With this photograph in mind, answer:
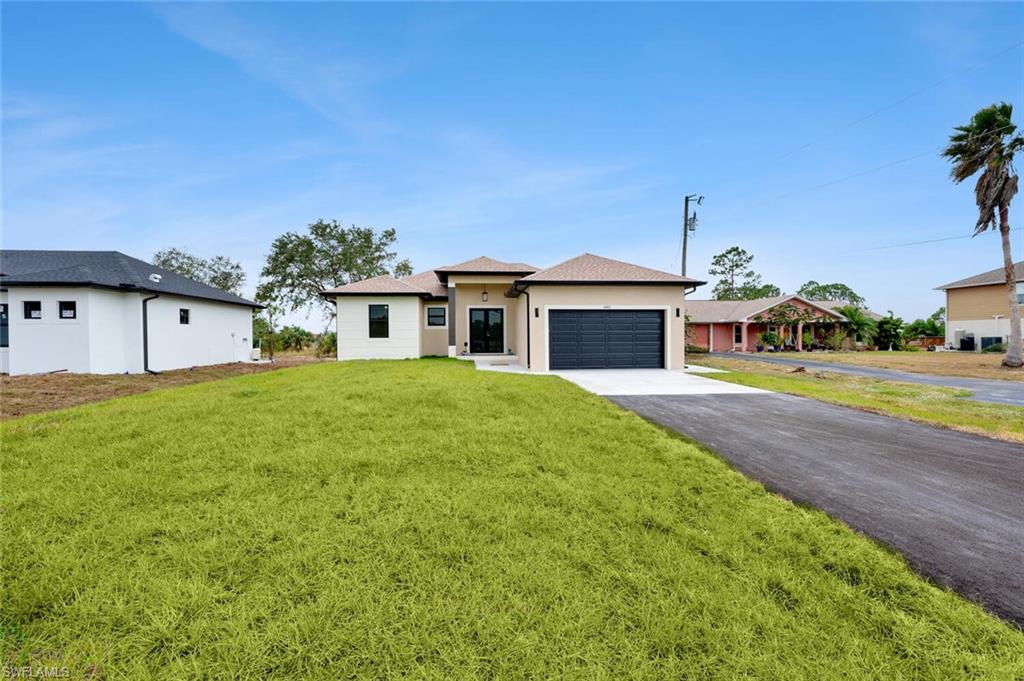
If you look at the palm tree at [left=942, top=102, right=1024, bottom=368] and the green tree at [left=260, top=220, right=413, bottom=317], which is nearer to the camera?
the palm tree at [left=942, top=102, right=1024, bottom=368]

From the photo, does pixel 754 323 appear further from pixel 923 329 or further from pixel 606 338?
pixel 606 338

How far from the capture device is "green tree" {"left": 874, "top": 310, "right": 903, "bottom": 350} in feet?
101

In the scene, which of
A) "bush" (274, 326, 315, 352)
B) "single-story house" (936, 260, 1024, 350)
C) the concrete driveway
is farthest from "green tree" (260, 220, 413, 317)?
"single-story house" (936, 260, 1024, 350)

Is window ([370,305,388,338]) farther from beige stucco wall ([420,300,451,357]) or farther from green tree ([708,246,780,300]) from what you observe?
green tree ([708,246,780,300])

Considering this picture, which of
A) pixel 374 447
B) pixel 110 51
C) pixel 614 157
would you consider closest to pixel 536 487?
pixel 374 447

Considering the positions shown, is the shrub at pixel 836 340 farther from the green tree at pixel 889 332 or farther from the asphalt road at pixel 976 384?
the asphalt road at pixel 976 384

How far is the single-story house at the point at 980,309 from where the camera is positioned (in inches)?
1087

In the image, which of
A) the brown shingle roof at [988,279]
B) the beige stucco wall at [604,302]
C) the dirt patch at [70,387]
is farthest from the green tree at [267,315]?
the brown shingle roof at [988,279]

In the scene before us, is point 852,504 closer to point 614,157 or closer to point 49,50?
point 49,50

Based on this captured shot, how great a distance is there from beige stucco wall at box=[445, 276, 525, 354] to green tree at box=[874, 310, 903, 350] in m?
30.2

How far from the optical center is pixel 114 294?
15000 mm

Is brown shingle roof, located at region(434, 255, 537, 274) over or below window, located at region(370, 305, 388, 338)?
over

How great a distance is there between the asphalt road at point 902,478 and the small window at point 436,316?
13.7m

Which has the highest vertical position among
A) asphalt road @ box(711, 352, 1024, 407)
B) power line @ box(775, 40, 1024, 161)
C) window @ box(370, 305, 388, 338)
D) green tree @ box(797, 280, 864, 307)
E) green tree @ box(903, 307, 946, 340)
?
power line @ box(775, 40, 1024, 161)
